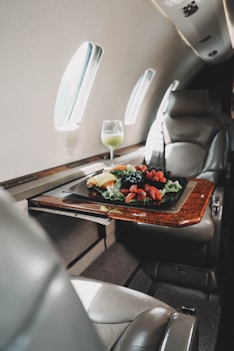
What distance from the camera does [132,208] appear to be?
1.16 metres

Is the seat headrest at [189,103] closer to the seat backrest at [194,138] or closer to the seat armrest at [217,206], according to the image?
the seat backrest at [194,138]

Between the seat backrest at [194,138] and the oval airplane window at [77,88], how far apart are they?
703 millimetres

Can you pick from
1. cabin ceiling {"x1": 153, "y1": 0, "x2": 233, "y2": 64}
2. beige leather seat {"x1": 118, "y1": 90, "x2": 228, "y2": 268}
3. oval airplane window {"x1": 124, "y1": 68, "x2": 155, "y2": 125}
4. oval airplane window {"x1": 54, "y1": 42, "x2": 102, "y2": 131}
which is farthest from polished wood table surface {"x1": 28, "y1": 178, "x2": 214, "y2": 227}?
oval airplane window {"x1": 124, "y1": 68, "x2": 155, "y2": 125}

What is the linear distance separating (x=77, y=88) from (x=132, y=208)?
1296 mm

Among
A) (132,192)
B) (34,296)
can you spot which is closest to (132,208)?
(132,192)

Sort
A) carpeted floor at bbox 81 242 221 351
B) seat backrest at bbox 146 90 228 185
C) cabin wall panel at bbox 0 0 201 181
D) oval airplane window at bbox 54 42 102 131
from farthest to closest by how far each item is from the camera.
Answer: seat backrest at bbox 146 90 228 185, oval airplane window at bbox 54 42 102 131, carpeted floor at bbox 81 242 221 351, cabin wall panel at bbox 0 0 201 181

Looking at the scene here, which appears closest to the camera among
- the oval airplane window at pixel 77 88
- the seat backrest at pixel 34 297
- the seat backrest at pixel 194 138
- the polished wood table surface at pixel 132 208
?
the seat backrest at pixel 34 297

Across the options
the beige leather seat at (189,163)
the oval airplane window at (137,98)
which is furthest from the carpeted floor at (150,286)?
the oval airplane window at (137,98)

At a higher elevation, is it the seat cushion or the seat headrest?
the seat headrest

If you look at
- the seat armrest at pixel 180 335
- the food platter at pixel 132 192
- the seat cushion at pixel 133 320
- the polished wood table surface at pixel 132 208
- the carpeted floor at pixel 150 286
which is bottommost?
the carpeted floor at pixel 150 286

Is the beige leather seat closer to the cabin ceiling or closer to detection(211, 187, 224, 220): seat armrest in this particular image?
detection(211, 187, 224, 220): seat armrest

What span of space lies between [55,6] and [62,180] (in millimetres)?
869

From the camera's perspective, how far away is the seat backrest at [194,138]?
2.21 m

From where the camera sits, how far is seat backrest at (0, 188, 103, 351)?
40cm
